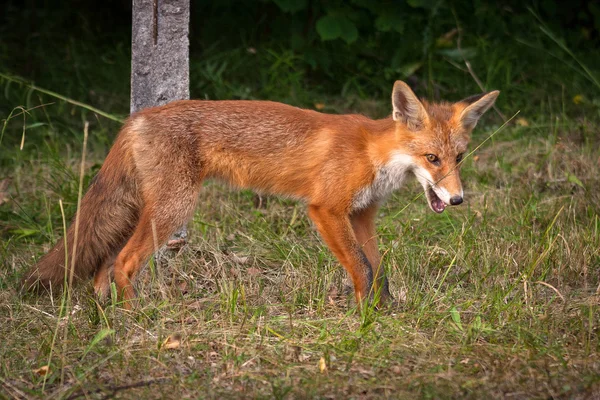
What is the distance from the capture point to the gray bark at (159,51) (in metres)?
4.50

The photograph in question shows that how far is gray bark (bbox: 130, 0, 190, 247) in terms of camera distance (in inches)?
177

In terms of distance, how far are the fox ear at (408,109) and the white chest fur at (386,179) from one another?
184mm

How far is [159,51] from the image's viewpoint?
4535mm

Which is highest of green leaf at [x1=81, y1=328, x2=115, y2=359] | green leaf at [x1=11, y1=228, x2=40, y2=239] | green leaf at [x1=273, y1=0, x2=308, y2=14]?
green leaf at [x1=273, y1=0, x2=308, y2=14]

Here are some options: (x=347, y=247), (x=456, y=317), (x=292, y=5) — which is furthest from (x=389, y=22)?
(x=456, y=317)

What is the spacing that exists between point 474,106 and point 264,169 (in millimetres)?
1148

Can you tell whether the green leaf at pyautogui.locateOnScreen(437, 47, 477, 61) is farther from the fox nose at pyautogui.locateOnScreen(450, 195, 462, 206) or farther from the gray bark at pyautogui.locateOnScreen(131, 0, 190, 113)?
the fox nose at pyautogui.locateOnScreen(450, 195, 462, 206)

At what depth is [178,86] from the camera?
15.2ft

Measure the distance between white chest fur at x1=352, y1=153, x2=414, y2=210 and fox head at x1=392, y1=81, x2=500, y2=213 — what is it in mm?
35

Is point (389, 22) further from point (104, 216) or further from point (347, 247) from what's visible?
point (104, 216)

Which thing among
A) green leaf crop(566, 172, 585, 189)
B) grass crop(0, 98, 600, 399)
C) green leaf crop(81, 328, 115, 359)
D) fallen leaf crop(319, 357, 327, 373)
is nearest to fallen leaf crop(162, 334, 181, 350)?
grass crop(0, 98, 600, 399)

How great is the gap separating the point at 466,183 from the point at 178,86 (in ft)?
7.38

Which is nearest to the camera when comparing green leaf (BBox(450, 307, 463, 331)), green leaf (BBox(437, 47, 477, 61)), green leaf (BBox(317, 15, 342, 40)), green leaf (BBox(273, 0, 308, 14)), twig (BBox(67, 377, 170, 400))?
twig (BBox(67, 377, 170, 400))

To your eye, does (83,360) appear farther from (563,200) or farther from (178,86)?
(563,200)
